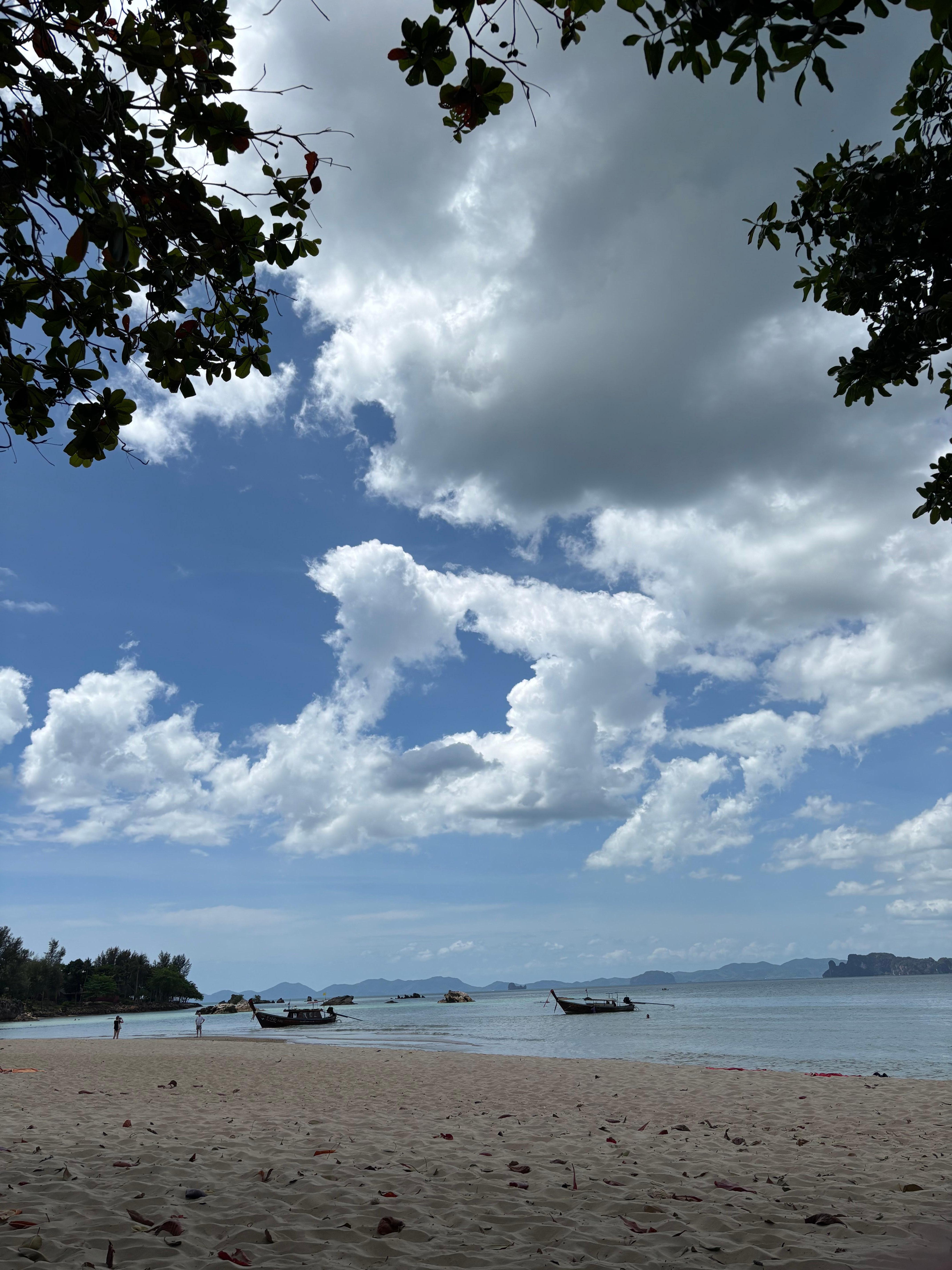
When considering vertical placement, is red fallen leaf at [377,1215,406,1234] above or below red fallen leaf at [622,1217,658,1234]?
above

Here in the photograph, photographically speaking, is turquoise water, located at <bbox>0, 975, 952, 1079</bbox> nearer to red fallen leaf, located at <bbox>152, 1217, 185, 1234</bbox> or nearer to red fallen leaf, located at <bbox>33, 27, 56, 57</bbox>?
red fallen leaf, located at <bbox>152, 1217, 185, 1234</bbox>

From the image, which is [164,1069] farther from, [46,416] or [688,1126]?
[46,416]

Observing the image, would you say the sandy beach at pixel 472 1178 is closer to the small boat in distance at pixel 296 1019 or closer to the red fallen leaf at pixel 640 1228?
the red fallen leaf at pixel 640 1228

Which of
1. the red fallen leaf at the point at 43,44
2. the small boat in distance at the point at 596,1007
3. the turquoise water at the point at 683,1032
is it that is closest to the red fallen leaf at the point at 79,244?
the red fallen leaf at the point at 43,44

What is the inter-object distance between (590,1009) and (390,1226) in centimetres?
6377

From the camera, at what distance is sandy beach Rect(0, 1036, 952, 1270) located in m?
4.42

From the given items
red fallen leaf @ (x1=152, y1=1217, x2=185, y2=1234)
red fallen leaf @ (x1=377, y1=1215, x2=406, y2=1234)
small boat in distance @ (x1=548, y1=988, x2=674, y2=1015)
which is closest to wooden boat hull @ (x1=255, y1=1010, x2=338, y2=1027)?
small boat in distance @ (x1=548, y1=988, x2=674, y2=1015)

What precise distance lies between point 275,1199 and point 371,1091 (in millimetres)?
9420

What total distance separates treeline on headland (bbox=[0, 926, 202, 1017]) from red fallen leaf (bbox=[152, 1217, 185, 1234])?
108 m

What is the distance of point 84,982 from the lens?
124 metres

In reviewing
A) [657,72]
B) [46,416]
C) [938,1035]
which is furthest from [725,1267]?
[938,1035]

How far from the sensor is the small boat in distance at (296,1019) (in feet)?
163

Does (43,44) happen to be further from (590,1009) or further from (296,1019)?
(590,1009)

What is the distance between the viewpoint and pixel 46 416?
5.07 metres
